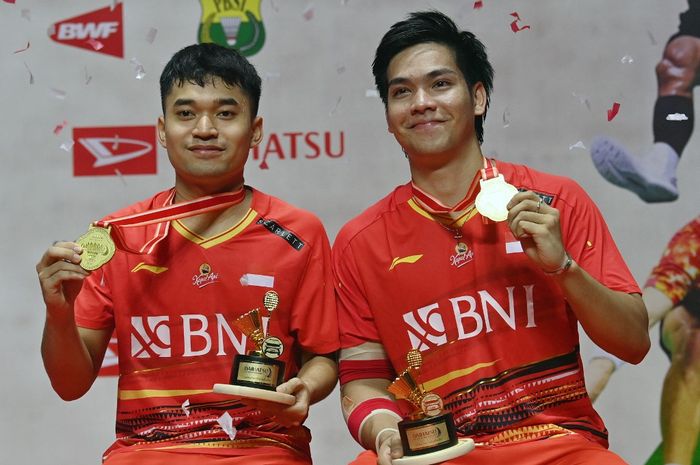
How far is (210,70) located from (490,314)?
1.01 metres

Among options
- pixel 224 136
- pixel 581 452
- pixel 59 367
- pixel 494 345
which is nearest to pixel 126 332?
pixel 59 367

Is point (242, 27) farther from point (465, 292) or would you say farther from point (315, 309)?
point (465, 292)

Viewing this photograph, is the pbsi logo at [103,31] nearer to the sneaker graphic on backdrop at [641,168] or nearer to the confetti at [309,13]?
the confetti at [309,13]

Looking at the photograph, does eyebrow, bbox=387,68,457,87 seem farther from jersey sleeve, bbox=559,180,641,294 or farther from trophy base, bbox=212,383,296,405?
trophy base, bbox=212,383,296,405

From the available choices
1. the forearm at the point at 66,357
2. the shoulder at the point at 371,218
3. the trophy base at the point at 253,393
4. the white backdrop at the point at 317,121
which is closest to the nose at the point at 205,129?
the shoulder at the point at 371,218

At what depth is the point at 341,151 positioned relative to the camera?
3.85 metres

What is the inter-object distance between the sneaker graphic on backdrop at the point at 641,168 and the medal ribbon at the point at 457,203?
1110 millimetres

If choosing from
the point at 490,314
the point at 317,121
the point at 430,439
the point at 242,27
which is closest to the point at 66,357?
the point at 430,439

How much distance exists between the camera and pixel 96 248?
2.54 meters

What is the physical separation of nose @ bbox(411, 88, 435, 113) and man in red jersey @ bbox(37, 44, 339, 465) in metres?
0.46

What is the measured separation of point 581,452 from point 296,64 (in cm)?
198

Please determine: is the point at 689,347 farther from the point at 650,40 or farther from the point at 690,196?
the point at 650,40

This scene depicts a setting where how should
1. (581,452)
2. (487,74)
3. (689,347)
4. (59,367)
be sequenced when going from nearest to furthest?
(581,452), (59,367), (487,74), (689,347)

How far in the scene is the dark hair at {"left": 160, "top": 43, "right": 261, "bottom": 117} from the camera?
2791 millimetres
